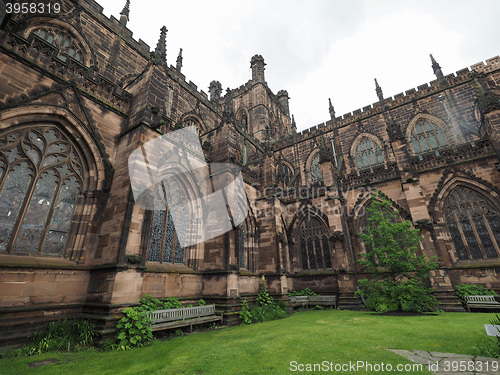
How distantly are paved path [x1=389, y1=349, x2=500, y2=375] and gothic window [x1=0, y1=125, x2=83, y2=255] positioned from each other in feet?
29.1

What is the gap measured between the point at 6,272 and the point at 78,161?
3566 mm

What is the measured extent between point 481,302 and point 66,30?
23.7m

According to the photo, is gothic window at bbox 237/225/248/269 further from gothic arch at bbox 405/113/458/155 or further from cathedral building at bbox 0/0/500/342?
gothic arch at bbox 405/113/458/155

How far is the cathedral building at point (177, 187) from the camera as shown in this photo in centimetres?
634

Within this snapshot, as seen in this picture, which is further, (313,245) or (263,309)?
(313,245)

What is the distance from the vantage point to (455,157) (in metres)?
→ 13.3

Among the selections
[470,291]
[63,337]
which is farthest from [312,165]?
[63,337]

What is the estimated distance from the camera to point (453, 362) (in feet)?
11.9

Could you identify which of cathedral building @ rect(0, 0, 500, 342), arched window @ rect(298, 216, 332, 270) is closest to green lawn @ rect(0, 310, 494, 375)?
cathedral building @ rect(0, 0, 500, 342)

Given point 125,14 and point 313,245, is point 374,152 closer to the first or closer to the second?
point 313,245

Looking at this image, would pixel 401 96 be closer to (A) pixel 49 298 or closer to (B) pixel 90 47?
(B) pixel 90 47

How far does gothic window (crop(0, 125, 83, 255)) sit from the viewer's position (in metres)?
6.08

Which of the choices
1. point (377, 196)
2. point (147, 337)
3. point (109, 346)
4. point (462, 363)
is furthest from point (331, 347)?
point (377, 196)

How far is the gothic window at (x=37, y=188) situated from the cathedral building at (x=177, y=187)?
0.03 meters
